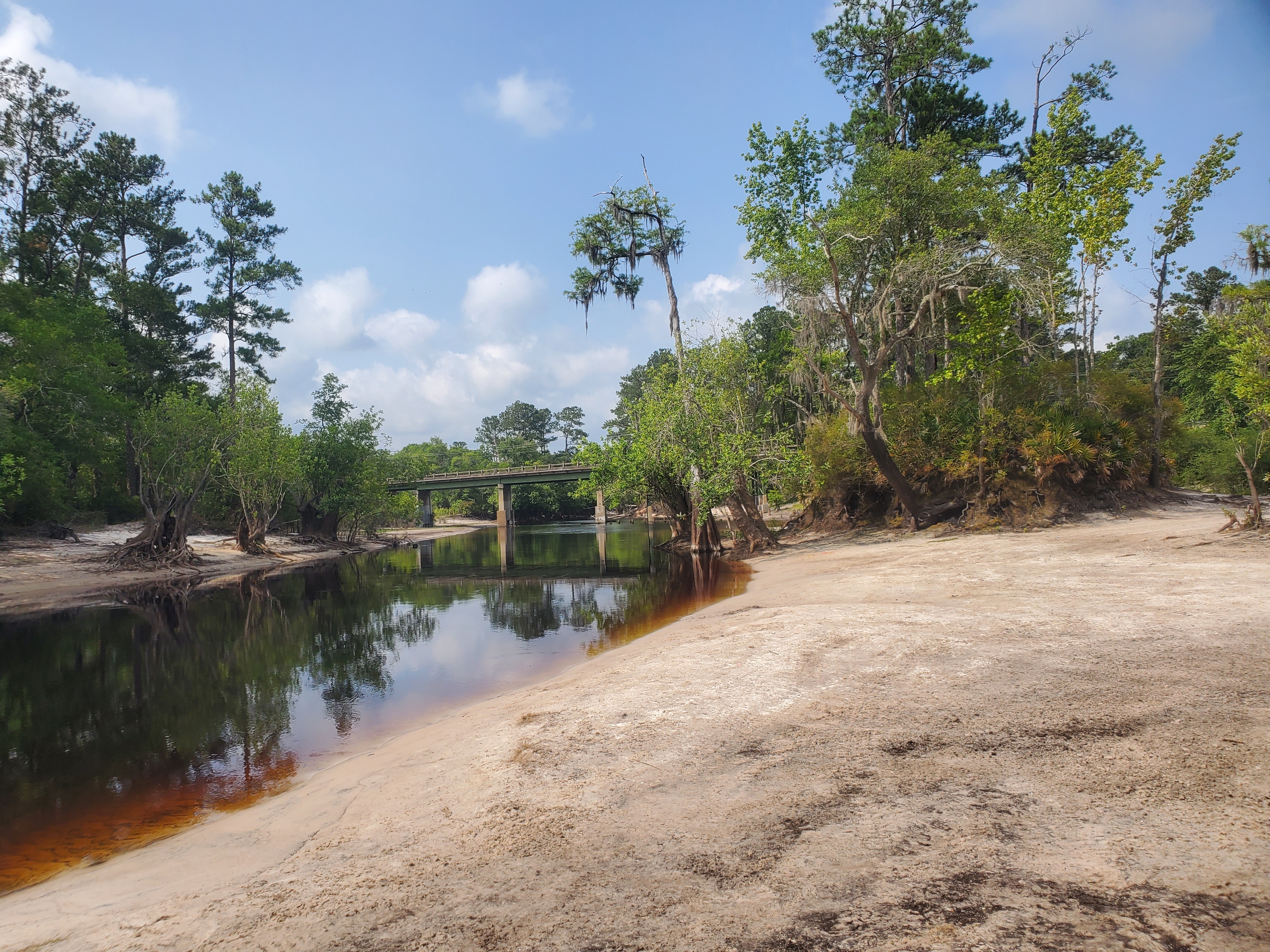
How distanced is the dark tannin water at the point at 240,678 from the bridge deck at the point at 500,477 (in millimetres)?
39124

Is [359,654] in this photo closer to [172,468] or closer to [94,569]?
[94,569]

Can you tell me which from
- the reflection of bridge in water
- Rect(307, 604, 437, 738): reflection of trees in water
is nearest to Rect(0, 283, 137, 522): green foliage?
the reflection of bridge in water

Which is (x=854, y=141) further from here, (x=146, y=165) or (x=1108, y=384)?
(x=146, y=165)

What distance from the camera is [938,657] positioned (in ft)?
24.6

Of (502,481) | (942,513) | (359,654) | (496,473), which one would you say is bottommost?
(359,654)

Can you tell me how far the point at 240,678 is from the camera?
12992mm

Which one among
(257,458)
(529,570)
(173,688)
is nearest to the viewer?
(173,688)

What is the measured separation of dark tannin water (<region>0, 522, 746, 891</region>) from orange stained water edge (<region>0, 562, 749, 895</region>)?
24mm

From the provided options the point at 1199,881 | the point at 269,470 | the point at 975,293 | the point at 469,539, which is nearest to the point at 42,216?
the point at 269,470

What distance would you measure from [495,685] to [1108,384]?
24.5 meters

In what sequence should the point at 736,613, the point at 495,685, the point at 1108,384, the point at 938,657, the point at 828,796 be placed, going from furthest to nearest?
1. the point at 1108,384
2. the point at 736,613
3. the point at 495,685
4. the point at 938,657
5. the point at 828,796

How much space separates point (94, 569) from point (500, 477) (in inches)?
1711

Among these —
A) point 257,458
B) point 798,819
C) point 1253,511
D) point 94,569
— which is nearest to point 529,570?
point 257,458

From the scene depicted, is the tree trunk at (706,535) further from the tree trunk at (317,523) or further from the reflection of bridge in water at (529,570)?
the tree trunk at (317,523)
